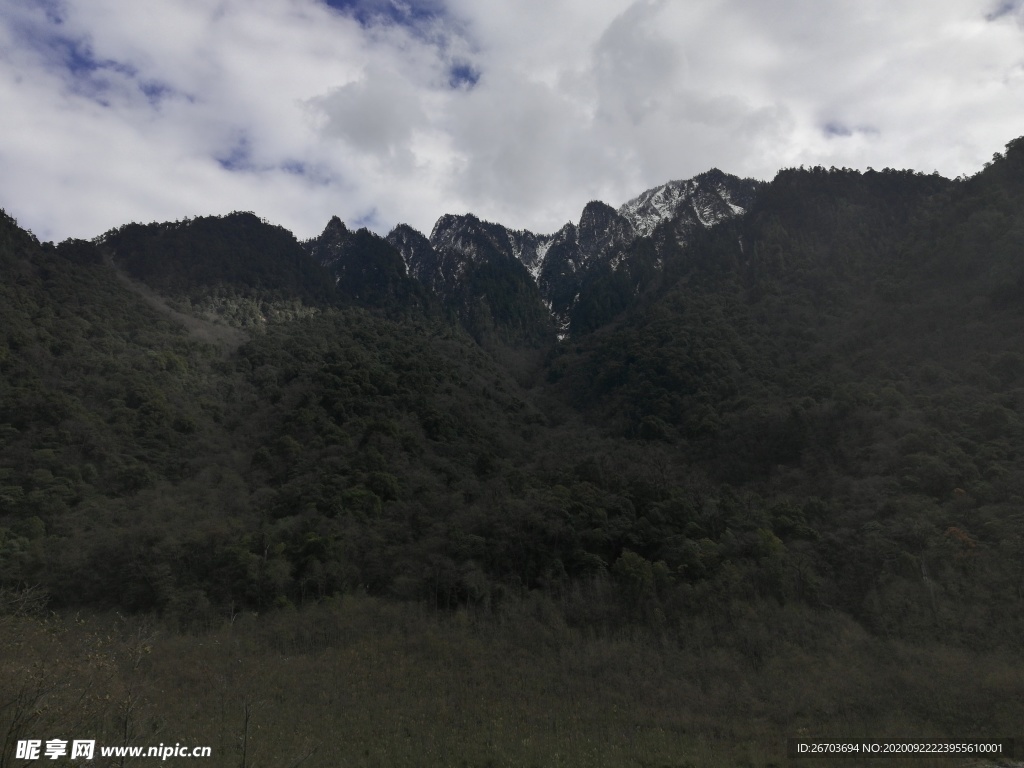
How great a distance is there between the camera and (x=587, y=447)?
5831 centimetres

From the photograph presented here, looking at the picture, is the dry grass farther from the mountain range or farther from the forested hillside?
the mountain range

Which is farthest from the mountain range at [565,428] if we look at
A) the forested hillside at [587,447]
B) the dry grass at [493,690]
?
the dry grass at [493,690]

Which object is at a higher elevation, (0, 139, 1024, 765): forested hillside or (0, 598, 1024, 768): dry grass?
(0, 139, 1024, 765): forested hillside

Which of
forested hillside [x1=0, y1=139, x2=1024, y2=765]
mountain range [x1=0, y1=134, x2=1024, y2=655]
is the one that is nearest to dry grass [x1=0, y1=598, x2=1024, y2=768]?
forested hillside [x1=0, y1=139, x2=1024, y2=765]

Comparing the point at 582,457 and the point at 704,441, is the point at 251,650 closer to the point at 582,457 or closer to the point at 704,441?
the point at 582,457

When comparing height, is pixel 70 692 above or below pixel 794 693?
above

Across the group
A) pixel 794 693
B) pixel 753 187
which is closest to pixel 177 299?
pixel 794 693

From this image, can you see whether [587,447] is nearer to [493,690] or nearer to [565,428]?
[565,428]

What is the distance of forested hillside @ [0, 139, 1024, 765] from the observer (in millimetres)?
32188

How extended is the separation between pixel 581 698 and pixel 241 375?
54099mm

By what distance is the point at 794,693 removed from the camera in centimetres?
2478

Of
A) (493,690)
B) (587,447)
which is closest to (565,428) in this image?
(587,447)

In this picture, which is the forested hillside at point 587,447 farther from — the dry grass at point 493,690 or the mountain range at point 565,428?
the dry grass at point 493,690

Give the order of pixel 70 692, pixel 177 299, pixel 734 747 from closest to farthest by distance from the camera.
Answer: pixel 70 692
pixel 734 747
pixel 177 299
